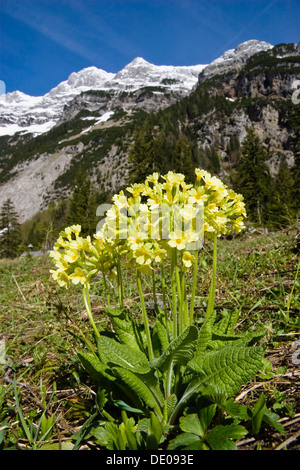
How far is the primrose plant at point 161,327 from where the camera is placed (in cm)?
176

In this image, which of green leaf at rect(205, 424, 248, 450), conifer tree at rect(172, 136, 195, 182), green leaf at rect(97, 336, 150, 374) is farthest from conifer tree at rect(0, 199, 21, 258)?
green leaf at rect(205, 424, 248, 450)

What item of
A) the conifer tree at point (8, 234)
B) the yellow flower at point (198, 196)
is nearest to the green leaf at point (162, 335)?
the yellow flower at point (198, 196)

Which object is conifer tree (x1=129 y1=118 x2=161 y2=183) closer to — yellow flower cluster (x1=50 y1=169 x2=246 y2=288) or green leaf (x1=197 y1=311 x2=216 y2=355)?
yellow flower cluster (x1=50 y1=169 x2=246 y2=288)

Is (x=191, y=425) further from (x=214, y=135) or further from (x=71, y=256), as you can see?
(x=214, y=135)

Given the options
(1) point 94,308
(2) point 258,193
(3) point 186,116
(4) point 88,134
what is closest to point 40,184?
(4) point 88,134

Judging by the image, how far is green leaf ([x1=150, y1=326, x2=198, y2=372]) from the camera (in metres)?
1.62

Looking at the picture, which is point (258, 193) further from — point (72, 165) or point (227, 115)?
point (72, 165)

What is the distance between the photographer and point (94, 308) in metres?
4.18

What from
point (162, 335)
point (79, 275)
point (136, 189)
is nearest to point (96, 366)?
point (162, 335)

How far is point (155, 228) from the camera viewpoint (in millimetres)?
1878

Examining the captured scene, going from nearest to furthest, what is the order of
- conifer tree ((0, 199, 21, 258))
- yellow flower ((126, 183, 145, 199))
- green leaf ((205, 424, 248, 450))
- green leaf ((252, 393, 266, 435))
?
green leaf ((205, 424, 248, 450))
green leaf ((252, 393, 266, 435))
yellow flower ((126, 183, 145, 199))
conifer tree ((0, 199, 21, 258))

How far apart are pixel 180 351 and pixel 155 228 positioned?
722 millimetres

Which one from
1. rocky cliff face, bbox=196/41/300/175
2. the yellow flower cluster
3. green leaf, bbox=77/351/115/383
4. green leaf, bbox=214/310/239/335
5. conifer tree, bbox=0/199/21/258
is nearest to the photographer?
the yellow flower cluster

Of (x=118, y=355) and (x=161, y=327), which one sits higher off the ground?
(x=161, y=327)
